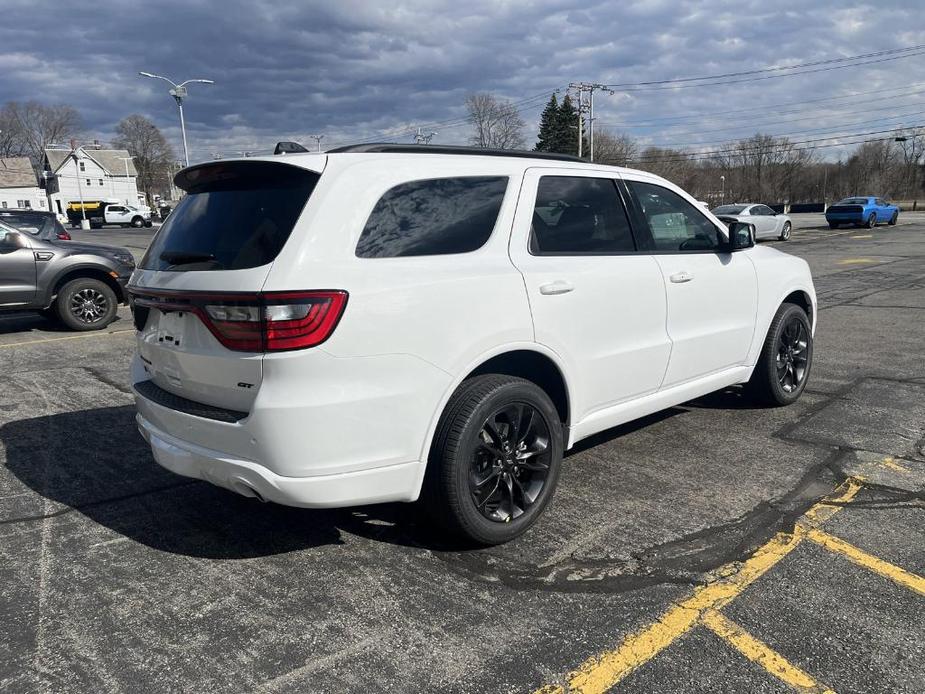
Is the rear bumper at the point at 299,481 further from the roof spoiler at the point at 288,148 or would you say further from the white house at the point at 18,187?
the white house at the point at 18,187

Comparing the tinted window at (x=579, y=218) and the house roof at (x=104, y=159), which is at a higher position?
the house roof at (x=104, y=159)

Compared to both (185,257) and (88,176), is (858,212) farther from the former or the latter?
(88,176)

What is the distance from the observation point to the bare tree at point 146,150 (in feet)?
323

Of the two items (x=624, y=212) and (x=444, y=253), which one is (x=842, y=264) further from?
(x=444, y=253)

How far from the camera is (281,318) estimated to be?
2572mm

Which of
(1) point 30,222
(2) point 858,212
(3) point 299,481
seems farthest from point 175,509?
(2) point 858,212

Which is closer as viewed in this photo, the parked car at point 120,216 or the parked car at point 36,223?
the parked car at point 36,223

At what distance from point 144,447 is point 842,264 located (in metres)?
17.7

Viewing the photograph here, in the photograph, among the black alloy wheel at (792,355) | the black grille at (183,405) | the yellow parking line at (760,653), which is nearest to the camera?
the yellow parking line at (760,653)

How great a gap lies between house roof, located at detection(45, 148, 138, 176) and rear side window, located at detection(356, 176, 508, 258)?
103 meters

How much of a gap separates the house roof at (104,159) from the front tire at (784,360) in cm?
10280

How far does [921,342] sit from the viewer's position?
7.67 m

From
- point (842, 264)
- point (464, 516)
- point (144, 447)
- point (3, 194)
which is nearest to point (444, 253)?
Answer: point (464, 516)

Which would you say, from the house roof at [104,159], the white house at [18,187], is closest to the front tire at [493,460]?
the white house at [18,187]
